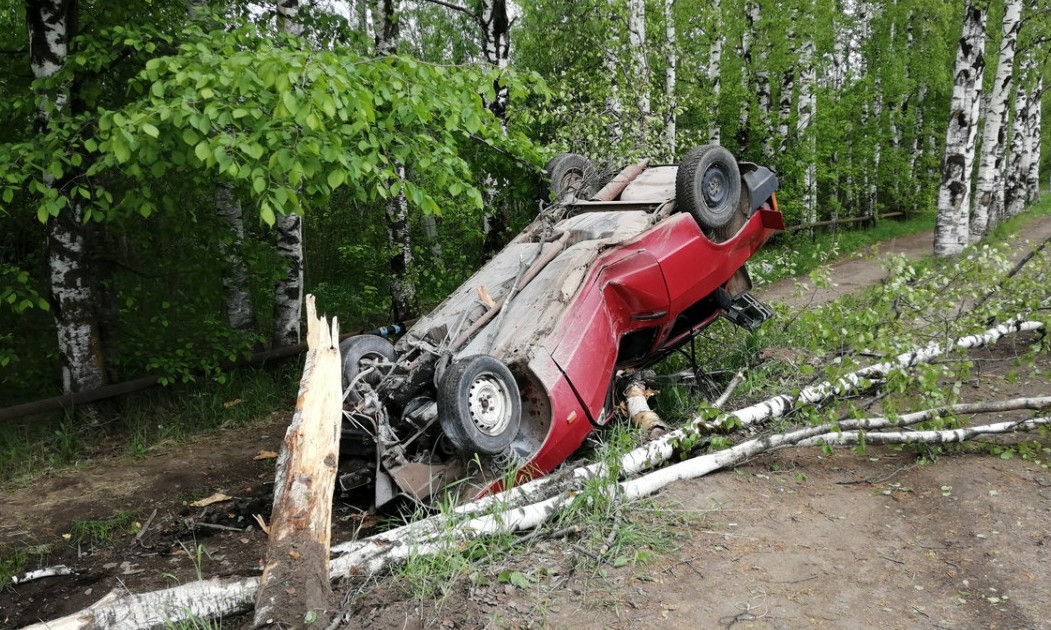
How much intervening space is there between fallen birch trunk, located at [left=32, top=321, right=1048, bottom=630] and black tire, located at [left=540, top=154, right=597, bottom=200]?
9.08 ft

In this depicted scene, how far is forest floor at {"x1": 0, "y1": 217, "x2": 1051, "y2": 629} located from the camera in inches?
127

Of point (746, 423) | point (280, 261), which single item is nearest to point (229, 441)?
point (280, 261)

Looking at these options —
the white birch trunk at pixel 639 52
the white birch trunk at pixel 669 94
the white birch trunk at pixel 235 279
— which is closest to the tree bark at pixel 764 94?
the white birch trunk at pixel 669 94

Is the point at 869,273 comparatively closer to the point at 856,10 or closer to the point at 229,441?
the point at 229,441

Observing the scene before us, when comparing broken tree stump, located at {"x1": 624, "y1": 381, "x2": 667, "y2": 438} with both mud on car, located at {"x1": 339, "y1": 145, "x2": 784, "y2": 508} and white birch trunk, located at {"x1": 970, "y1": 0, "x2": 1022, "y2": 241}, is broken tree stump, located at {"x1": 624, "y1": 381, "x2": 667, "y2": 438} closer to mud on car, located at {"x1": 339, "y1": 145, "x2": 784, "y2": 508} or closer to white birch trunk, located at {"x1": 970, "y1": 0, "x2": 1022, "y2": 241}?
mud on car, located at {"x1": 339, "y1": 145, "x2": 784, "y2": 508}

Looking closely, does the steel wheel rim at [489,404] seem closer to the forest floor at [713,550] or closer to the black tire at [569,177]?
the forest floor at [713,550]

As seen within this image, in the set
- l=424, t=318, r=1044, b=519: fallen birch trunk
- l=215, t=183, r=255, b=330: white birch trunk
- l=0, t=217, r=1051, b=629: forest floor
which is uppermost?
l=215, t=183, r=255, b=330: white birch trunk

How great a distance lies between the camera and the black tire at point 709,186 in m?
5.79

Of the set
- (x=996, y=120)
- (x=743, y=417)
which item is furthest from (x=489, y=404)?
(x=996, y=120)

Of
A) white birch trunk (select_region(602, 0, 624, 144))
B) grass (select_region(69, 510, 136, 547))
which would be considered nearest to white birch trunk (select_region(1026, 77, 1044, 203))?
white birch trunk (select_region(602, 0, 624, 144))

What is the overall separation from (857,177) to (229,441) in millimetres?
19030

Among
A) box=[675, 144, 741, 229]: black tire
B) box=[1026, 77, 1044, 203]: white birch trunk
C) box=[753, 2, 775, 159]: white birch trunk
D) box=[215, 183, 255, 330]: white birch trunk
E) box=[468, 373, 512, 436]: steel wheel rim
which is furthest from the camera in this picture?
box=[1026, 77, 1044, 203]: white birch trunk

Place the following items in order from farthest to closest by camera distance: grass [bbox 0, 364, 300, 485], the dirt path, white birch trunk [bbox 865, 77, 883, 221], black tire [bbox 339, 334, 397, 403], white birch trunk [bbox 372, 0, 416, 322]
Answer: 1. white birch trunk [bbox 865, 77, 883, 221]
2. the dirt path
3. white birch trunk [bbox 372, 0, 416, 322]
4. grass [bbox 0, 364, 300, 485]
5. black tire [bbox 339, 334, 397, 403]

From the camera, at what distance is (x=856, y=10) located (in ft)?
72.3
